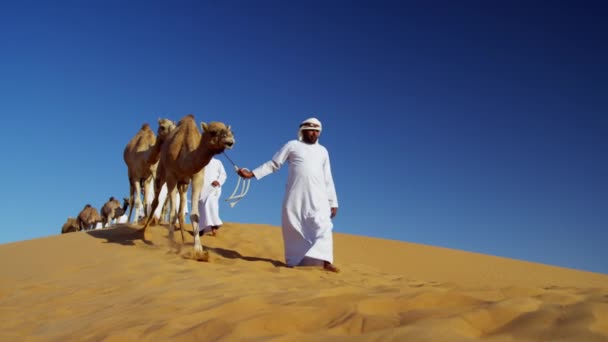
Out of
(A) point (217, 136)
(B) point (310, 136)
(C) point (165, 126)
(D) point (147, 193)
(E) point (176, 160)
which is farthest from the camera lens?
(D) point (147, 193)

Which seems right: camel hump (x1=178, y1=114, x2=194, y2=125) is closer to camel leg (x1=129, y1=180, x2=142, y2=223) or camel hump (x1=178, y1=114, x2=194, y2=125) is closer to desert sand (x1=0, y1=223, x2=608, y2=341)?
desert sand (x1=0, y1=223, x2=608, y2=341)

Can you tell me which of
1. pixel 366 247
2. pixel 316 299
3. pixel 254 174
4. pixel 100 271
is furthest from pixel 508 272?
pixel 316 299

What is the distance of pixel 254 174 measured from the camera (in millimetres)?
7555

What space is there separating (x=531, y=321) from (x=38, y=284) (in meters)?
5.51

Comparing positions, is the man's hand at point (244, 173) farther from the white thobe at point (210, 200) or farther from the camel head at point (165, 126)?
the white thobe at point (210, 200)

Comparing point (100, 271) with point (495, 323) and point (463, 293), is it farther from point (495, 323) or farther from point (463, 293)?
point (495, 323)

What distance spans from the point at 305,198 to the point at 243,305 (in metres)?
4.29

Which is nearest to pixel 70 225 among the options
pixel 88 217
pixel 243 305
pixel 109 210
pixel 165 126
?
pixel 88 217

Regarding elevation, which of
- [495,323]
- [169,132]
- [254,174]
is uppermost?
[169,132]

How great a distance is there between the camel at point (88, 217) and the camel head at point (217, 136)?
18143mm

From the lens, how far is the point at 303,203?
770cm

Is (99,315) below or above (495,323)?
below

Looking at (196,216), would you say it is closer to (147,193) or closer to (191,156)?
(191,156)

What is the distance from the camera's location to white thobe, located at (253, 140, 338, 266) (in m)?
7.55
